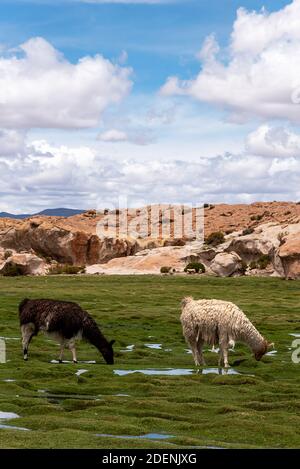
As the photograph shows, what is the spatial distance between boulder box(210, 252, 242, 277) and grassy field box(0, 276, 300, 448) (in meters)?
29.6

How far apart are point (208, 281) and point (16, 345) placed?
33905 mm

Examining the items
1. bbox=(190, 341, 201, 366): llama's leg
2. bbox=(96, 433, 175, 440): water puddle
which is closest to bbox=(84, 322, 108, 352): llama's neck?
bbox=(190, 341, 201, 366): llama's leg

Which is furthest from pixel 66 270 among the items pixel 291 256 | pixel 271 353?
pixel 271 353

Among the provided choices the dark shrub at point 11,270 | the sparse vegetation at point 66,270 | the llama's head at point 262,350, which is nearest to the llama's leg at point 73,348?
the llama's head at point 262,350

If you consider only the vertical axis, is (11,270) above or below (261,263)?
below

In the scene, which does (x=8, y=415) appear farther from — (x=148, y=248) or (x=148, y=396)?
(x=148, y=248)

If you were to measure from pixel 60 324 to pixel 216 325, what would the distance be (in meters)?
4.31

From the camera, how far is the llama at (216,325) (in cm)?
2128

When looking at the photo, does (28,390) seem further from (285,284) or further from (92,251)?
(92,251)

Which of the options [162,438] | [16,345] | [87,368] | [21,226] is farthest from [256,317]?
[21,226]

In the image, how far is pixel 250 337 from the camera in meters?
21.9

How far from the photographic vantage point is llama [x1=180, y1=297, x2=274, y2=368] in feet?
69.8

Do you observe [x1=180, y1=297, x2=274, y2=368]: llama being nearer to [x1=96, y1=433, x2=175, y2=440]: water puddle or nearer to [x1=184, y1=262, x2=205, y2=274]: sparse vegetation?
[x1=96, y1=433, x2=175, y2=440]: water puddle
